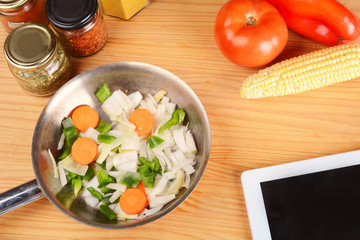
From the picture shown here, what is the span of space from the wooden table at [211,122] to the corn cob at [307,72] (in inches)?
2.5

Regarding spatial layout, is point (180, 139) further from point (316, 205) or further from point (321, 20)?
point (321, 20)

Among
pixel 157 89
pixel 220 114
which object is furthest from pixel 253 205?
pixel 157 89

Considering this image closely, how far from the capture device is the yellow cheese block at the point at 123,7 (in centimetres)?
105

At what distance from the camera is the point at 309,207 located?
90 centimetres

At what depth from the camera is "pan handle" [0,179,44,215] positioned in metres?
0.87

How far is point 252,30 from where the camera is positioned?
94cm

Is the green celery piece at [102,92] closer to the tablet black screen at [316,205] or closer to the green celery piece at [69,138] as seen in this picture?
the green celery piece at [69,138]

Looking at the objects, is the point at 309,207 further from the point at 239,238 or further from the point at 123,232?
the point at 123,232

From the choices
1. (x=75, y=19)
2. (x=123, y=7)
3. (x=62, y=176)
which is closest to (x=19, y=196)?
(x=62, y=176)

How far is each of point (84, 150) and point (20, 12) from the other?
389 millimetres

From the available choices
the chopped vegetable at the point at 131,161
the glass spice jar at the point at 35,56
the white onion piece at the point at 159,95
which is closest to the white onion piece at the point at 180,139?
the chopped vegetable at the point at 131,161

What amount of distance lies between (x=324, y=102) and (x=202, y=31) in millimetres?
370

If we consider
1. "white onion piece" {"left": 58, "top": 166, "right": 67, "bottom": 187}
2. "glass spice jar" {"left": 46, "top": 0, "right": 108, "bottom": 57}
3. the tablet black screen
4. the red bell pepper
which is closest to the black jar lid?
"glass spice jar" {"left": 46, "top": 0, "right": 108, "bottom": 57}

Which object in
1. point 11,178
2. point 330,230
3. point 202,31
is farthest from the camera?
point 202,31
